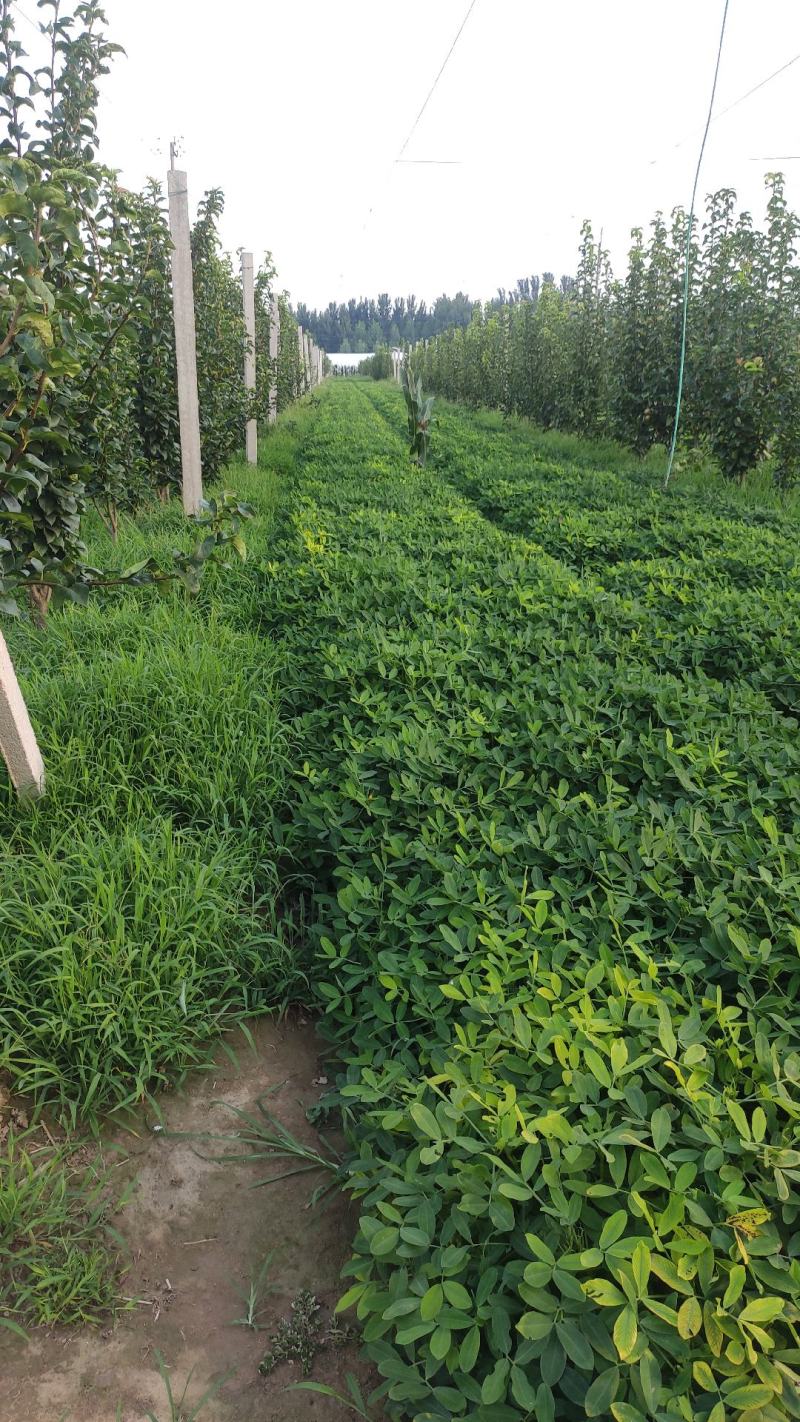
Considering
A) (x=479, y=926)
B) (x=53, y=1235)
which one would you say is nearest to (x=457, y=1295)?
(x=479, y=926)

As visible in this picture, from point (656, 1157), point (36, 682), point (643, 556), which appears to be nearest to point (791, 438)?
point (643, 556)

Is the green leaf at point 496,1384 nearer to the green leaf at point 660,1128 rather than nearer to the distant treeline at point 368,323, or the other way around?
the green leaf at point 660,1128

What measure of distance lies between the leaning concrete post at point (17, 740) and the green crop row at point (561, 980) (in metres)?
0.85

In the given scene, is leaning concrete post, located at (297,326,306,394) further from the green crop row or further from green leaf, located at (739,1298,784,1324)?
green leaf, located at (739,1298,784,1324)

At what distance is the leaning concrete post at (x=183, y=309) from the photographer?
18.0 feet

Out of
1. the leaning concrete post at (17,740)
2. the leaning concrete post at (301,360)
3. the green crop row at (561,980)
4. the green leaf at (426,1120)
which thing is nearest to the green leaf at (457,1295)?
the green crop row at (561,980)

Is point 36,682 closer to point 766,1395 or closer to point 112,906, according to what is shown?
point 112,906

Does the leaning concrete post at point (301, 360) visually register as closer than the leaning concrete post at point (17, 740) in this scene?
No

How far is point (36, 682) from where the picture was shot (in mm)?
3148

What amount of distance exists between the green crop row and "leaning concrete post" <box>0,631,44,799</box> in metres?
0.85

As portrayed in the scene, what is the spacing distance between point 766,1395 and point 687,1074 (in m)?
0.47

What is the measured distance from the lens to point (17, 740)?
2502 mm

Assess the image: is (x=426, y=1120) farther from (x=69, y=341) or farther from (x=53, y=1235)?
(x=69, y=341)

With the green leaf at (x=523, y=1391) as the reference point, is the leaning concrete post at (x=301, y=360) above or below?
above
